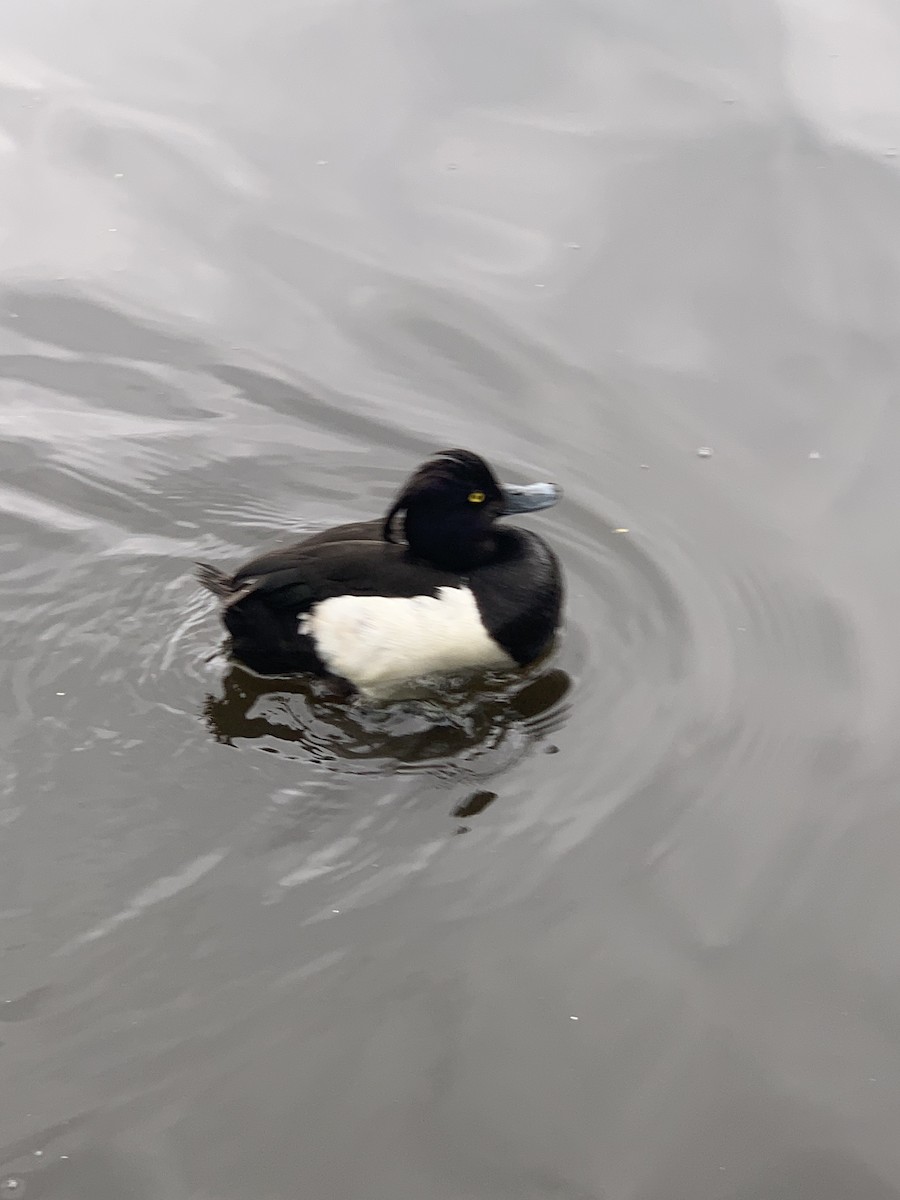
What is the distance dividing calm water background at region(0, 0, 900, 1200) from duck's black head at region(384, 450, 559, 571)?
0.43 meters

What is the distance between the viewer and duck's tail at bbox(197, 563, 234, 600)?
14.9 ft

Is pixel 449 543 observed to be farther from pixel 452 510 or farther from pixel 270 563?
pixel 270 563

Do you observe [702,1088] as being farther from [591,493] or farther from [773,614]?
[591,493]

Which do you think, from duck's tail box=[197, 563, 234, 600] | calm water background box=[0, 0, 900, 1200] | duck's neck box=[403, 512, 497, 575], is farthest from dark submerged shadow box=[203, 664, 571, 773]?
duck's neck box=[403, 512, 497, 575]

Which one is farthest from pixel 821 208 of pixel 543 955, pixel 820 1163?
pixel 820 1163

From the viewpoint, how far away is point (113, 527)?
5105mm

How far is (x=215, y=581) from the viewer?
4.58m

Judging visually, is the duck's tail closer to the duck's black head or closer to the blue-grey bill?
the duck's black head

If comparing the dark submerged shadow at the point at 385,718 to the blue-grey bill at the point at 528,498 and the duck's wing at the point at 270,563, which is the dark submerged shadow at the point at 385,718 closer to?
the duck's wing at the point at 270,563

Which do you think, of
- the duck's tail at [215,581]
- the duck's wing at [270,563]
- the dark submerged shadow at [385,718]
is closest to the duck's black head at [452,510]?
the duck's wing at [270,563]

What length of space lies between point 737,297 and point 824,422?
0.88 metres

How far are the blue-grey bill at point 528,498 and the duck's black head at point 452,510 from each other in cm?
1

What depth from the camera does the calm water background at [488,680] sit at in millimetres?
3152

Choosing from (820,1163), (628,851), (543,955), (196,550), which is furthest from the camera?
(196,550)
